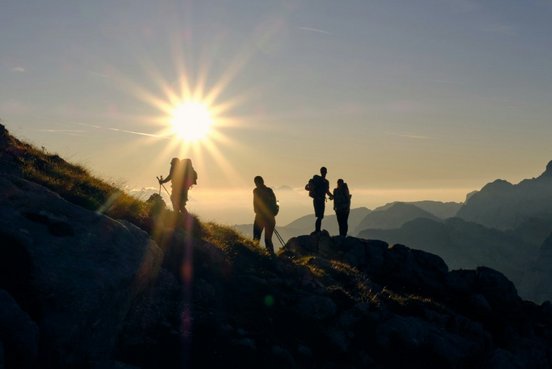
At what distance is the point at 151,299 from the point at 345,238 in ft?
58.9

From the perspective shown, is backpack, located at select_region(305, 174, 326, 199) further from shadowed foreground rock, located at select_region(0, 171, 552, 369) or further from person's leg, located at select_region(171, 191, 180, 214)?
person's leg, located at select_region(171, 191, 180, 214)

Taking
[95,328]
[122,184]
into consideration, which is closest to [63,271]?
[95,328]

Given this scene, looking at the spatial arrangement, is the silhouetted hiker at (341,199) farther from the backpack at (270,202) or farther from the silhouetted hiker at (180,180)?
the silhouetted hiker at (180,180)

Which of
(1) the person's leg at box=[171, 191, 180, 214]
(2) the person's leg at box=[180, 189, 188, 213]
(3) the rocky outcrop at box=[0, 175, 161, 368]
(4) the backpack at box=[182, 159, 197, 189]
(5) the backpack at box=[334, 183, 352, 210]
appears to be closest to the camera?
(3) the rocky outcrop at box=[0, 175, 161, 368]

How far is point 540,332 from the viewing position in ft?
81.5

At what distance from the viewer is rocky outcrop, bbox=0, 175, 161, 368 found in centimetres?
780

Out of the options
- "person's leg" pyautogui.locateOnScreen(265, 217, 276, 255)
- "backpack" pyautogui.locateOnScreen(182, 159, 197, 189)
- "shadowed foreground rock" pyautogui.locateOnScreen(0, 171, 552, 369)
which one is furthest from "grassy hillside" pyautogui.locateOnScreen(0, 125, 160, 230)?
"person's leg" pyautogui.locateOnScreen(265, 217, 276, 255)

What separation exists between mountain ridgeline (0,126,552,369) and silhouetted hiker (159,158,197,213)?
72cm

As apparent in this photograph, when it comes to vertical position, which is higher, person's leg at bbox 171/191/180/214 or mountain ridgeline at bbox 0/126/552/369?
person's leg at bbox 171/191/180/214

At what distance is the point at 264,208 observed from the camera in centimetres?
2184

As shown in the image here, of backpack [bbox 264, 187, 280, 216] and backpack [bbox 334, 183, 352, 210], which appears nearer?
backpack [bbox 264, 187, 280, 216]

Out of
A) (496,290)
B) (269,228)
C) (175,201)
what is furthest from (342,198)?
(175,201)

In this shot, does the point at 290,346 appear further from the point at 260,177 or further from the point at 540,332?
the point at 540,332

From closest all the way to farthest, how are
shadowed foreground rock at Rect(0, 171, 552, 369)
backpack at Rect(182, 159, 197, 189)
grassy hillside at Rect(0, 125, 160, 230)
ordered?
1. shadowed foreground rock at Rect(0, 171, 552, 369)
2. grassy hillside at Rect(0, 125, 160, 230)
3. backpack at Rect(182, 159, 197, 189)
